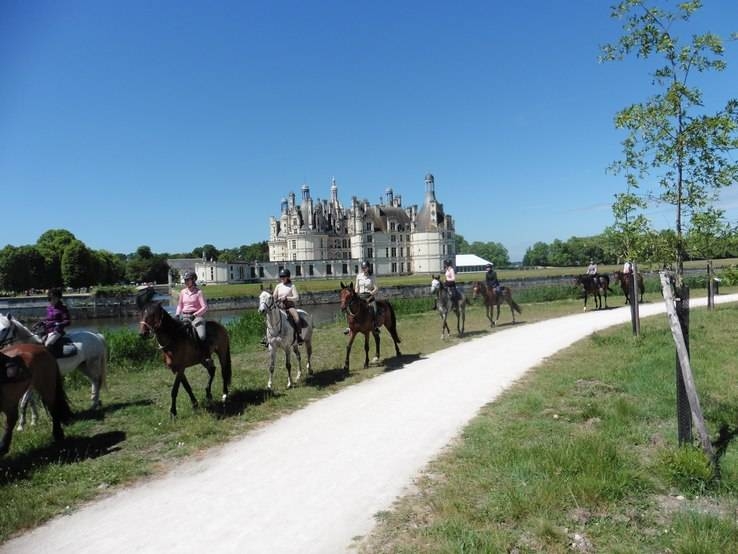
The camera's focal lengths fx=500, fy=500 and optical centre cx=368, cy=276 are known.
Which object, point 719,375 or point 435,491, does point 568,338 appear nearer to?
point 719,375

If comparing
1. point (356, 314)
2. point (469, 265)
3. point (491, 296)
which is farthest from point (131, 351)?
point (469, 265)

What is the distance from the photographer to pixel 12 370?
6.71 metres

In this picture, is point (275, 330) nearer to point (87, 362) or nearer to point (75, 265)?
point (87, 362)

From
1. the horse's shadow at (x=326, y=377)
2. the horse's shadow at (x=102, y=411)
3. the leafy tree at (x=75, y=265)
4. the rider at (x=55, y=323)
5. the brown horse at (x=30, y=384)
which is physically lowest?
the horse's shadow at (x=326, y=377)

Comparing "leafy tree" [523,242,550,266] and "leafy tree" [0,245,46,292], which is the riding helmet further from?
"leafy tree" [523,242,550,266]

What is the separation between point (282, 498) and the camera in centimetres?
523

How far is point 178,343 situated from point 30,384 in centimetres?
220

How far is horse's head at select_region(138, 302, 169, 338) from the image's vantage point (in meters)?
8.10

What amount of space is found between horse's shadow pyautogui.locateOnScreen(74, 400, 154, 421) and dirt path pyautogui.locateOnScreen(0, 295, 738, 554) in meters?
3.47

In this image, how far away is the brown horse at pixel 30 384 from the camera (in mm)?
6691

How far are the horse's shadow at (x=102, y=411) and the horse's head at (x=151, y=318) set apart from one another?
7.13 ft

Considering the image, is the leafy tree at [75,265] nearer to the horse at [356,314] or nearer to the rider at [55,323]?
the rider at [55,323]

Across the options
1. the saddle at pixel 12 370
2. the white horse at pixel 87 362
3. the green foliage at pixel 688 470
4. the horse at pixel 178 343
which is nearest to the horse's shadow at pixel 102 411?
the white horse at pixel 87 362

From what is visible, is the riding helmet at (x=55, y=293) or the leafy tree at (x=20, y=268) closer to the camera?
the riding helmet at (x=55, y=293)
